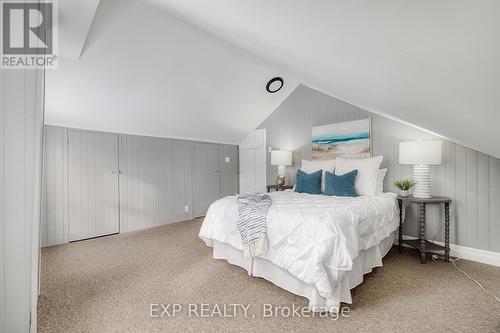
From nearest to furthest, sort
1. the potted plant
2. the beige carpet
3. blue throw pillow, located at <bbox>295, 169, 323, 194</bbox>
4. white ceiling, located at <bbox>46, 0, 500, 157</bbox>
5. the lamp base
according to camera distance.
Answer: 1. white ceiling, located at <bbox>46, 0, 500, 157</bbox>
2. the beige carpet
3. the lamp base
4. the potted plant
5. blue throw pillow, located at <bbox>295, 169, 323, 194</bbox>

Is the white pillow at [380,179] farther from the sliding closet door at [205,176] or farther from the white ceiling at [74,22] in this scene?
the white ceiling at [74,22]

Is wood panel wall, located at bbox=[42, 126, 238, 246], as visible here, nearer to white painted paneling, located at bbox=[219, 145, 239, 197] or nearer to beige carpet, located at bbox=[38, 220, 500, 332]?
white painted paneling, located at bbox=[219, 145, 239, 197]

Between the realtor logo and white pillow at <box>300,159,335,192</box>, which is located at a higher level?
the realtor logo

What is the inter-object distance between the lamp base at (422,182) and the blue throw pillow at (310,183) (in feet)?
3.76

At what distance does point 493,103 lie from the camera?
3.37 feet

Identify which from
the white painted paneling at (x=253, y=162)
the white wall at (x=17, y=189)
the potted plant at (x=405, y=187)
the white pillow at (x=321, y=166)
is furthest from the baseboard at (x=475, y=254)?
the white wall at (x=17, y=189)

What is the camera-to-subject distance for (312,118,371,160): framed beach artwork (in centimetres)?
338

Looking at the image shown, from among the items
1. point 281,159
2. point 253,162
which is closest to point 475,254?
point 281,159

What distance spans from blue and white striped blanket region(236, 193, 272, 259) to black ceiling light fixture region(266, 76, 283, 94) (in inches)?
98.8

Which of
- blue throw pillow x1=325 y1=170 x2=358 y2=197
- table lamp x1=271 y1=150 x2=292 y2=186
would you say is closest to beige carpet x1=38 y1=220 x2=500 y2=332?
blue throw pillow x1=325 y1=170 x2=358 y2=197

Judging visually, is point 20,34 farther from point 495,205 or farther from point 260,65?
point 495,205

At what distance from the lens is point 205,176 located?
481 centimetres

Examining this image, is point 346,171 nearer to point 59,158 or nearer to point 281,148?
point 281,148

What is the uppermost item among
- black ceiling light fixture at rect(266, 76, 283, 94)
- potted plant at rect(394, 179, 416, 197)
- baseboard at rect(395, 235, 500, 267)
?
black ceiling light fixture at rect(266, 76, 283, 94)
